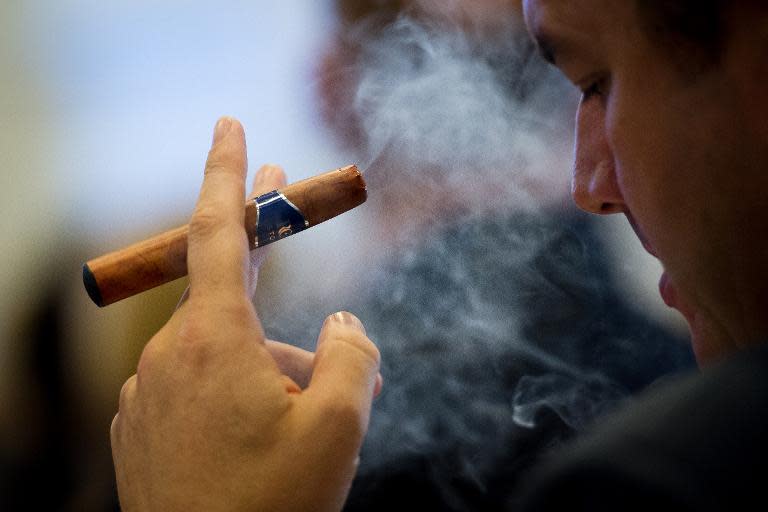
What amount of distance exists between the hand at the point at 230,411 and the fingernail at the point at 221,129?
7.2 inches

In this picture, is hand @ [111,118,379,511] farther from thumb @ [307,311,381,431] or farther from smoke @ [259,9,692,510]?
smoke @ [259,9,692,510]

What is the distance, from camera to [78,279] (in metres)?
3.12

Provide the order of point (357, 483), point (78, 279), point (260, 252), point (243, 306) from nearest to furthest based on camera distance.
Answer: point (243, 306)
point (260, 252)
point (357, 483)
point (78, 279)

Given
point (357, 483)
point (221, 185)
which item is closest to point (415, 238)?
point (357, 483)

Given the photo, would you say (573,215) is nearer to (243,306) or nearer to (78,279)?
(243,306)

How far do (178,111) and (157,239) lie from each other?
1.84 metres

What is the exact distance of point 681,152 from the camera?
3.10 ft

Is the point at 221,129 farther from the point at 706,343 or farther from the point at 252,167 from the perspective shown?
the point at 252,167

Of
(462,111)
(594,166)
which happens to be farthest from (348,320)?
(462,111)

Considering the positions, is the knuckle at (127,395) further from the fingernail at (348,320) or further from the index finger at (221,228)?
the fingernail at (348,320)

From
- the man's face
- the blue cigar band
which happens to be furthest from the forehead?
the blue cigar band

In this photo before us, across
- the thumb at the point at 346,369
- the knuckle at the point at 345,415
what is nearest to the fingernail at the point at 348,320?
the thumb at the point at 346,369

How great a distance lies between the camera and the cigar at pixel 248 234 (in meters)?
1.10

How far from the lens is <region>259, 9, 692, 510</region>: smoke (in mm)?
1896
